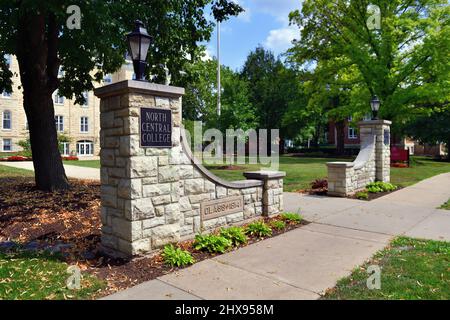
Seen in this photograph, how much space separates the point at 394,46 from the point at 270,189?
20093 mm

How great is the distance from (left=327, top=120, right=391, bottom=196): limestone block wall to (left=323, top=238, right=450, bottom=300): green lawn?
5.20 m

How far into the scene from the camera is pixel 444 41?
2117cm

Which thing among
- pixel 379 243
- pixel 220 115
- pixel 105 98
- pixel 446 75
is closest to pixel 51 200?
pixel 105 98

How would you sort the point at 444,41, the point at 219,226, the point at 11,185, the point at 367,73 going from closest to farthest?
1. the point at 219,226
2. the point at 11,185
3. the point at 444,41
4. the point at 367,73

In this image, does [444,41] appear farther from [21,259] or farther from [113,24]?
[21,259]

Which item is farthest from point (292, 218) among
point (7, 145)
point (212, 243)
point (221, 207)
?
Result: point (7, 145)

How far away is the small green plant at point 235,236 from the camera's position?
598cm

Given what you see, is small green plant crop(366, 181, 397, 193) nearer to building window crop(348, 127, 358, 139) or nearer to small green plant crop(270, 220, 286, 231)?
small green plant crop(270, 220, 286, 231)

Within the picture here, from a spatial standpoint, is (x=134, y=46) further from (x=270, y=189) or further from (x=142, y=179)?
(x=270, y=189)

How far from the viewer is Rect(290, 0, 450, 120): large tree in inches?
854

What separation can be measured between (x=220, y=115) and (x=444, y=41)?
1430 centimetres

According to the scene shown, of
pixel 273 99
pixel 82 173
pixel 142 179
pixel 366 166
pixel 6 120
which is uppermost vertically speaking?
pixel 273 99

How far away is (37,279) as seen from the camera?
4328 mm

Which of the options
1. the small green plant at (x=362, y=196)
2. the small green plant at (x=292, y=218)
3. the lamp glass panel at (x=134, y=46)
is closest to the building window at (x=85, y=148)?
the small green plant at (x=362, y=196)
